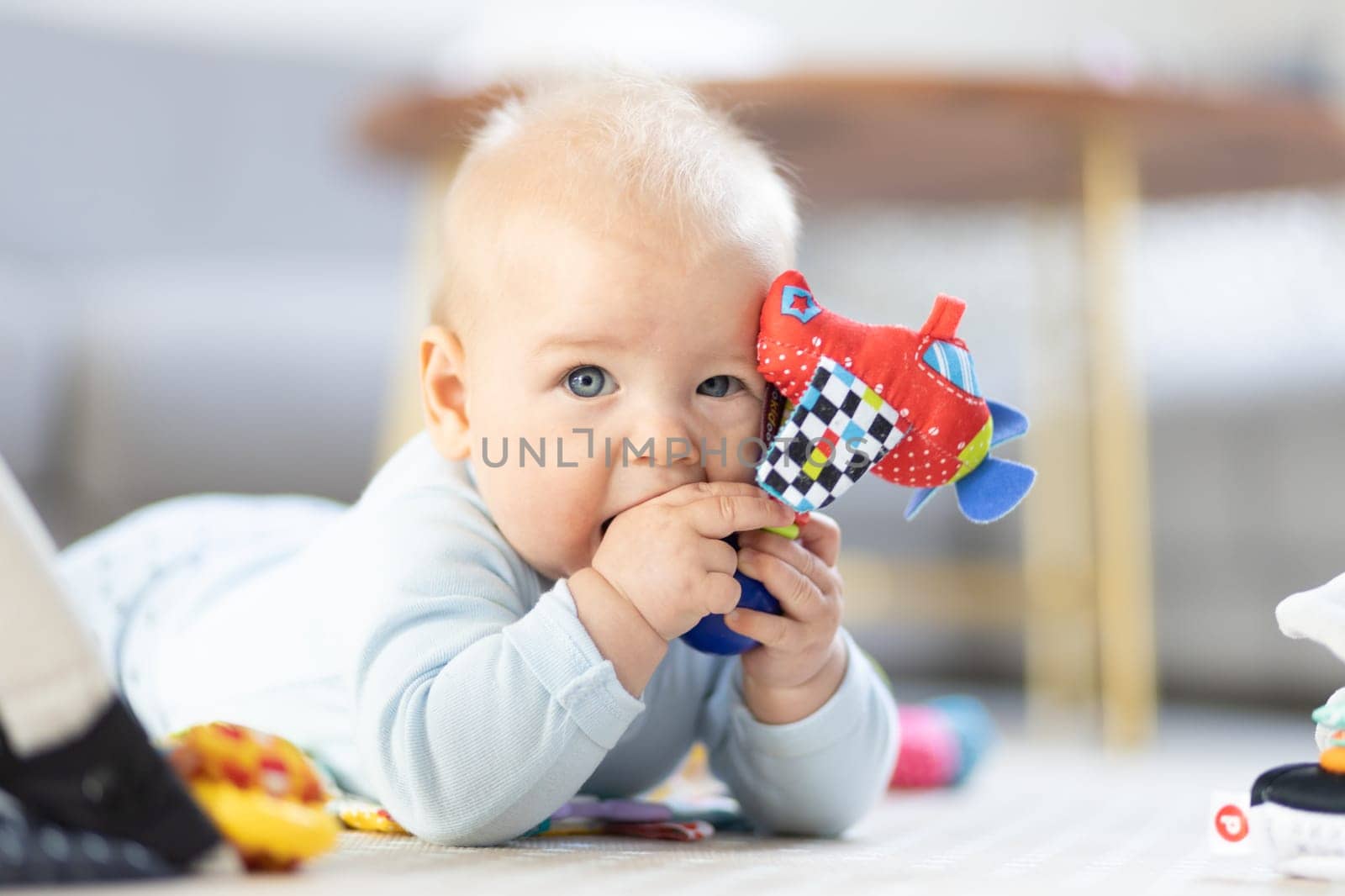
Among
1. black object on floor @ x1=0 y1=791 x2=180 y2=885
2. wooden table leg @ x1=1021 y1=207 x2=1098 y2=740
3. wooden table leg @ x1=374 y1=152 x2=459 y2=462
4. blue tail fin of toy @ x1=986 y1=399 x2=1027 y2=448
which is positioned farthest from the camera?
wooden table leg @ x1=1021 y1=207 x2=1098 y2=740

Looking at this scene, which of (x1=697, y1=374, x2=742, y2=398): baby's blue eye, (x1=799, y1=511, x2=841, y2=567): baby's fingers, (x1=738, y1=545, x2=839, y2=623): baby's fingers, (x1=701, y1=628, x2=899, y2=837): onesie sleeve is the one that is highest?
(x1=697, y1=374, x2=742, y2=398): baby's blue eye

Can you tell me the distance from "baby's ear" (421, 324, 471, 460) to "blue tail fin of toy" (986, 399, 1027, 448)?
11.1 inches

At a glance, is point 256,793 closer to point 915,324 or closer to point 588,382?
point 588,382

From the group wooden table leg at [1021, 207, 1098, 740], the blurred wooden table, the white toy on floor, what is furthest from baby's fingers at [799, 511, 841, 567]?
wooden table leg at [1021, 207, 1098, 740]

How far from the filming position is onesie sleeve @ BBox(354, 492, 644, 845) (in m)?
0.69

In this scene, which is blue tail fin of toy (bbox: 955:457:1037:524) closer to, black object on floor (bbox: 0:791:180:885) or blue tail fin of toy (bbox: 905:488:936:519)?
blue tail fin of toy (bbox: 905:488:936:519)

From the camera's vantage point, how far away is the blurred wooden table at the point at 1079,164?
1.45 m

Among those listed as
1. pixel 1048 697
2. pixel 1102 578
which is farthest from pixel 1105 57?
pixel 1048 697

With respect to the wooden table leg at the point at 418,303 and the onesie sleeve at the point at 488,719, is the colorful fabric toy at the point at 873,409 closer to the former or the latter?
the onesie sleeve at the point at 488,719

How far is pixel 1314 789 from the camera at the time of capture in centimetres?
63

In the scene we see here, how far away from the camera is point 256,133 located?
9.05 feet

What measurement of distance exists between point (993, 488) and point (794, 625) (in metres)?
0.12

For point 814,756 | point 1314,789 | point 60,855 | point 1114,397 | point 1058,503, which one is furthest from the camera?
point 1058,503

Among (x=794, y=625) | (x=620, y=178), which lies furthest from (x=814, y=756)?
(x=620, y=178)
